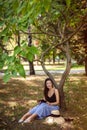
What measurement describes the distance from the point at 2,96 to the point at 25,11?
1333 cm

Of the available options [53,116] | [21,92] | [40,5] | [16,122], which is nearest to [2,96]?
[21,92]

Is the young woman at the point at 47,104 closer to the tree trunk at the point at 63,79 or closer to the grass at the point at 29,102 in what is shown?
the grass at the point at 29,102

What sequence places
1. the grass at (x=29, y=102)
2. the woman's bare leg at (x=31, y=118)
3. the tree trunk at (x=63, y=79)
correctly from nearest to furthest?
the woman's bare leg at (x=31, y=118) → the grass at (x=29, y=102) → the tree trunk at (x=63, y=79)

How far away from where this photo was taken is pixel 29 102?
48.1ft

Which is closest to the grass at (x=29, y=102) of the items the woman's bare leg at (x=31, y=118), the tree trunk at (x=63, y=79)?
the woman's bare leg at (x=31, y=118)

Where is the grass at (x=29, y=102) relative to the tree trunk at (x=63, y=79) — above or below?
below

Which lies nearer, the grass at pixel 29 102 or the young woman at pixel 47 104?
the young woman at pixel 47 104

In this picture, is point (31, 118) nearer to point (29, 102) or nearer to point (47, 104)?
point (47, 104)

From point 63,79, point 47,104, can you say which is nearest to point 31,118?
point 47,104

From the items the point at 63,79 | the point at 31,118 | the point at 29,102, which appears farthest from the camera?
the point at 29,102

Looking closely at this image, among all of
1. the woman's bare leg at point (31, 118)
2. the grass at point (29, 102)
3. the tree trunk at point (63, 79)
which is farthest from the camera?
the tree trunk at point (63, 79)

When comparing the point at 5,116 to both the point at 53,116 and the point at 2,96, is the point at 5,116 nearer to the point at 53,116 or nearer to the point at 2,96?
the point at 53,116

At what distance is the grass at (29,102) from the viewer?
10.7 m

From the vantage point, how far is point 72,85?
19.3m
